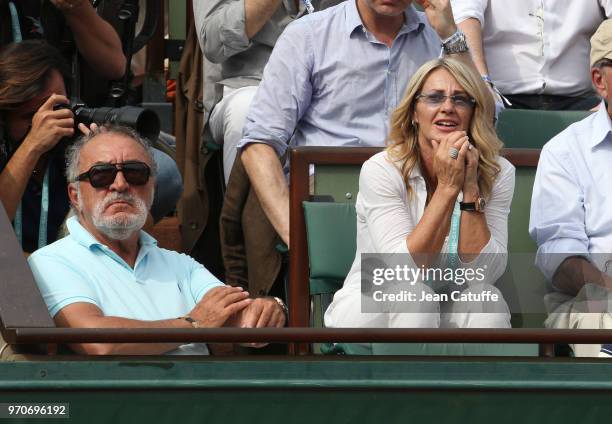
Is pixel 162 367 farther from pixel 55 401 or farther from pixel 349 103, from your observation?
pixel 349 103

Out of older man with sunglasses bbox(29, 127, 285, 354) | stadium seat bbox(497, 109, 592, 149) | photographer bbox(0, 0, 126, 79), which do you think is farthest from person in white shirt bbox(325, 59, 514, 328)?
photographer bbox(0, 0, 126, 79)

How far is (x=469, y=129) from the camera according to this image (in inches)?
149

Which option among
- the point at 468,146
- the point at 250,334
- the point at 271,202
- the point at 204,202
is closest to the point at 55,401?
the point at 250,334

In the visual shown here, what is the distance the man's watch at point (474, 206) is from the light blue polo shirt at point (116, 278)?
0.66m

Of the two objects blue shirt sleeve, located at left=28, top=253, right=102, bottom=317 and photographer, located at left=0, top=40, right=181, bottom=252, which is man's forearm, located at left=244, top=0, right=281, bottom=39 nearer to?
photographer, located at left=0, top=40, right=181, bottom=252

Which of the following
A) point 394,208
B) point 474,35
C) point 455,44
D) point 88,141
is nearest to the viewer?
point 394,208

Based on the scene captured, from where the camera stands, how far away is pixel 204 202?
4961 millimetres

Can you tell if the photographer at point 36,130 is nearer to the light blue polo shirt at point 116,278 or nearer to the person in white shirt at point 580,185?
the light blue polo shirt at point 116,278

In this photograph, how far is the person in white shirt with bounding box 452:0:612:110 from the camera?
509cm

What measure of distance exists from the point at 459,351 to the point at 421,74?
1.26 metres

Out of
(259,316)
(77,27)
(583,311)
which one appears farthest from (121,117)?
(583,311)

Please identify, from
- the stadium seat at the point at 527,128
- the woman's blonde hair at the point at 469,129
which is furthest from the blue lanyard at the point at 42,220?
the stadium seat at the point at 527,128

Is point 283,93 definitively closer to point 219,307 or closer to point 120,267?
point 120,267

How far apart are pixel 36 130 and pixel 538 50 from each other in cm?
203
